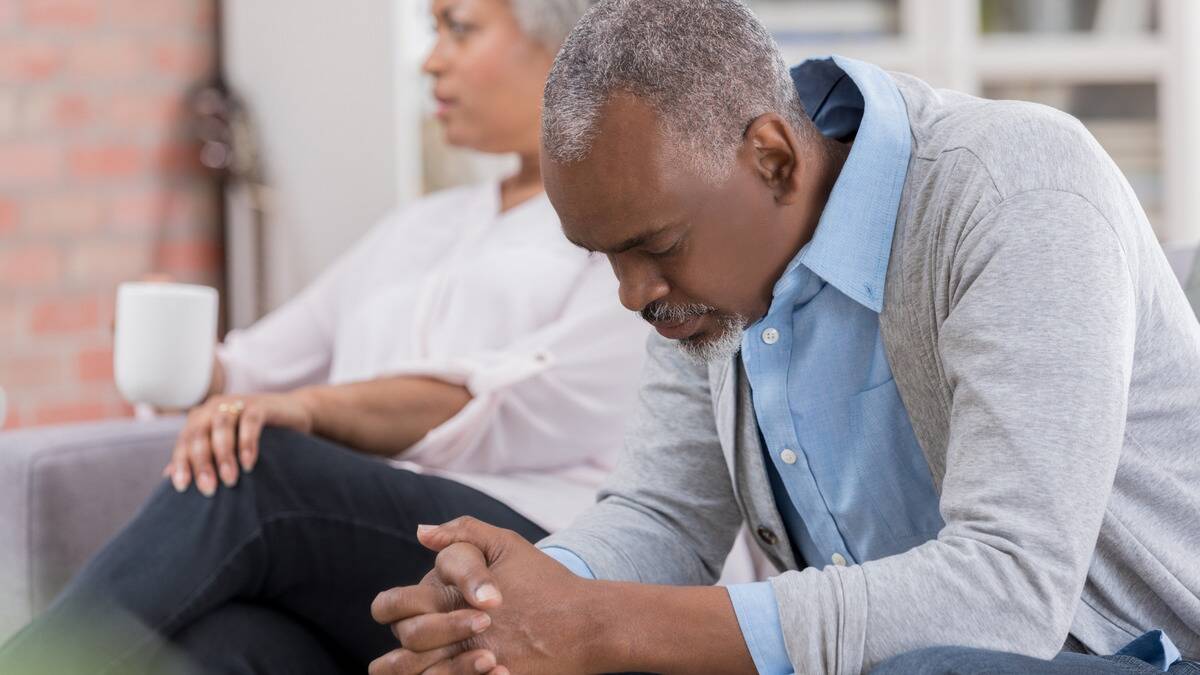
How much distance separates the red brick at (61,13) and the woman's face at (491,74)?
98cm

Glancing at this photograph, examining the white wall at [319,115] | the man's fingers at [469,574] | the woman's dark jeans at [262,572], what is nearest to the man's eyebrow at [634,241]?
the man's fingers at [469,574]

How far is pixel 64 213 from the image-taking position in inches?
97.4

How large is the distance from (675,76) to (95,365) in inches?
74.8

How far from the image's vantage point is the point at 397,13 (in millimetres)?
2354

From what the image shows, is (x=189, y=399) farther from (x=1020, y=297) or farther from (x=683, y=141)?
(x=1020, y=297)

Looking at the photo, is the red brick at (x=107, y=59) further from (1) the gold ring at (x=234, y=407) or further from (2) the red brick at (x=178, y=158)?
(1) the gold ring at (x=234, y=407)

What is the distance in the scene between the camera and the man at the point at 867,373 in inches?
A: 32.1

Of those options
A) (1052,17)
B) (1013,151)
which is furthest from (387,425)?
(1052,17)

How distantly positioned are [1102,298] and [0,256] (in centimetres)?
208

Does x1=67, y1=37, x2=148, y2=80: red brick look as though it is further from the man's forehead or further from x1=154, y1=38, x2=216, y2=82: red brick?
the man's forehead

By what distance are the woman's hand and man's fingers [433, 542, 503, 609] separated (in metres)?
0.44

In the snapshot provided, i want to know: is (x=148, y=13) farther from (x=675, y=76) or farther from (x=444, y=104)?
(x=675, y=76)

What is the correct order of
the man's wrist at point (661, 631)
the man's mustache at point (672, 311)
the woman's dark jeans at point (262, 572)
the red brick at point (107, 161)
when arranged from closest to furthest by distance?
the man's wrist at point (661, 631), the man's mustache at point (672, 311), the woman's dark jeans at point (262, 572), the red brick at point (107, 161)

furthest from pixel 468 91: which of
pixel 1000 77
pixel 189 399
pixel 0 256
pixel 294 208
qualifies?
pixel 1000 77
